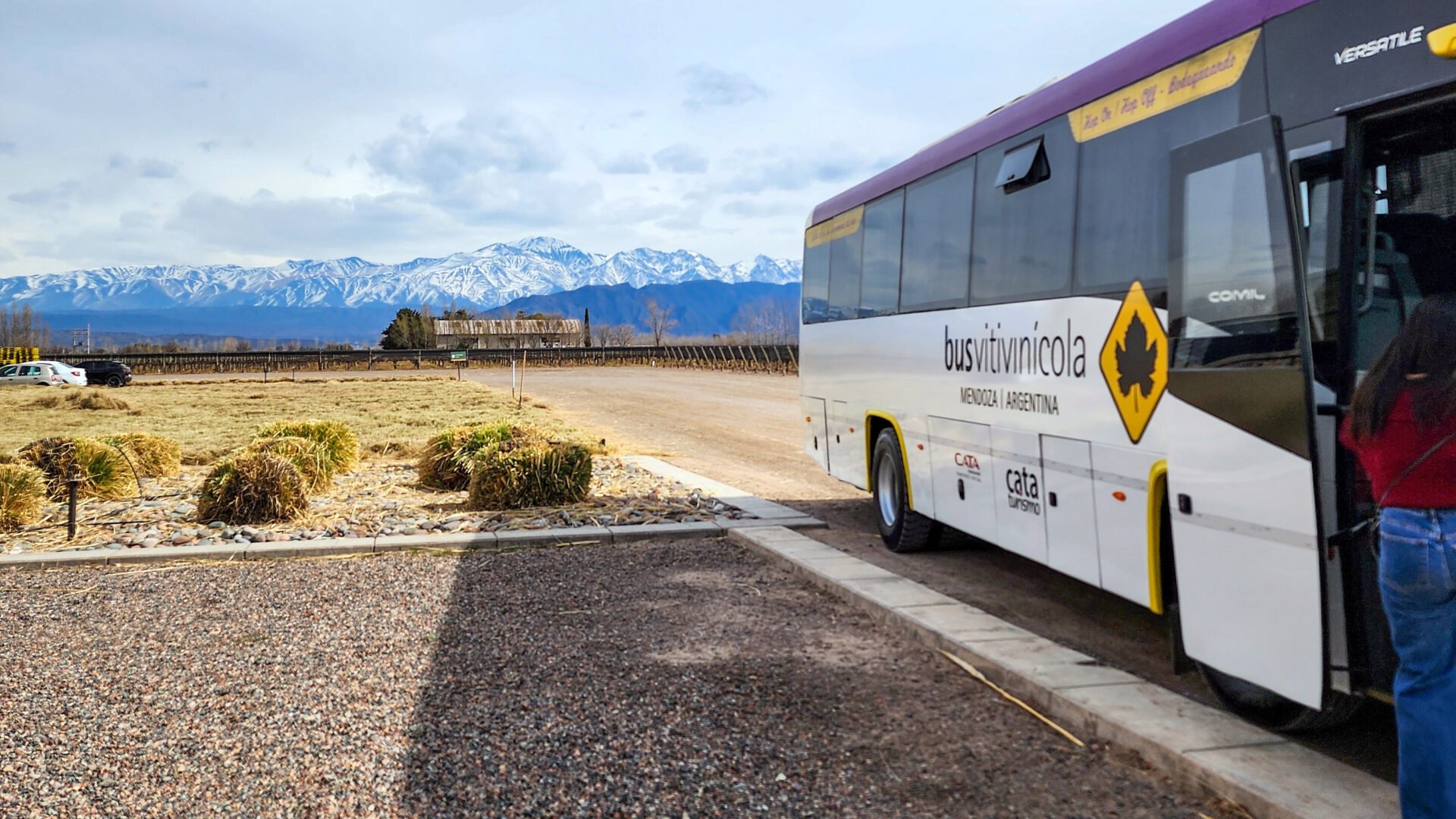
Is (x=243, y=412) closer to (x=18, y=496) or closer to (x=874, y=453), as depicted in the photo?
(x=18, y=496)

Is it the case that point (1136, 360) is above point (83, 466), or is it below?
above

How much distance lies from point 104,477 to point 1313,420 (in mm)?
12085

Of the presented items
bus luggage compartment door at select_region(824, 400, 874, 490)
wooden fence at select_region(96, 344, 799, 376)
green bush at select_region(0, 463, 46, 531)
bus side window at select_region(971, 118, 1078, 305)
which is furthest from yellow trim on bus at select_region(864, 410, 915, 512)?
wooden fence at select_region(96, 344, 799, 376)

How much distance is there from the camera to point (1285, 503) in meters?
3.83

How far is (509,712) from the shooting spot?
485 cm

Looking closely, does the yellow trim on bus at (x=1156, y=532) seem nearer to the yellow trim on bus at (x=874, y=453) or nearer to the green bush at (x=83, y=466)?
the yellow trim on bus at (x=874, y=453)

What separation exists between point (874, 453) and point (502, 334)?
349 ft

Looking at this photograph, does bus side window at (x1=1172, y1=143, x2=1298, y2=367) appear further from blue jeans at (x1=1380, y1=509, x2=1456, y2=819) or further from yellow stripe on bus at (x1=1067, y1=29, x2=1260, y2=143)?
blue jeans at (x1=1380, y1=509, x2=1456, y2=819)

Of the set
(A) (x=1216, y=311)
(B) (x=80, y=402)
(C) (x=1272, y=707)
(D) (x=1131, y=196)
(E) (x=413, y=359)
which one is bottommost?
(C) (x=1272, y=707)

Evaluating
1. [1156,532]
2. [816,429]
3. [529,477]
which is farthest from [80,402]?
[1156,532]

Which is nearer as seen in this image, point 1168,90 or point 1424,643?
point 1424,643

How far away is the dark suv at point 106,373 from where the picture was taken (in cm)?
4875

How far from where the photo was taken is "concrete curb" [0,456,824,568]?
857cm

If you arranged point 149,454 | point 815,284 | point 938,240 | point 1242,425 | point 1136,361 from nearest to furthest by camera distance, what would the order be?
1. point 1242,425
2. point 1136,361
3. point 938,240
4. point 815,284
5. point 149,454
